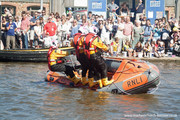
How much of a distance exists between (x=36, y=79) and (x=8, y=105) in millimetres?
3997

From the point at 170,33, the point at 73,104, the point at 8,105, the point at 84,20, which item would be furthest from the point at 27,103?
the point at 170,33

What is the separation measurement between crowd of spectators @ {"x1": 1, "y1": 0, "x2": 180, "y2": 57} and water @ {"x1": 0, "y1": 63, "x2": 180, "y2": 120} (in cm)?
566

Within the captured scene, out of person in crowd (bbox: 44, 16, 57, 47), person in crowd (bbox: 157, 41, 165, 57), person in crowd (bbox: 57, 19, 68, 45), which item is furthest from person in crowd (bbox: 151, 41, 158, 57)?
person in crowd (bbox: 44, 16, 57, 47)

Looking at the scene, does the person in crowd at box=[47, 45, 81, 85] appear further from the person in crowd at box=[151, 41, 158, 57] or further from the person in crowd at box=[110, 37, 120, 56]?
the person in crowd at box=[151, 41, 158, 57]

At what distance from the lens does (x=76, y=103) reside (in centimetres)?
1015

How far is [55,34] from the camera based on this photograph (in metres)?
19.2

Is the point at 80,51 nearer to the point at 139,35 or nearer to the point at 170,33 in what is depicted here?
the point at 139,35

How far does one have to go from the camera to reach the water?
9.02 metres

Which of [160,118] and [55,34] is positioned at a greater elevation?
[55,34]

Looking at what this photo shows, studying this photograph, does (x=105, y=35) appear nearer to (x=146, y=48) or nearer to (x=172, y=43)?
(x=146, y=48)

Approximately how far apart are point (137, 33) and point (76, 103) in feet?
32.9

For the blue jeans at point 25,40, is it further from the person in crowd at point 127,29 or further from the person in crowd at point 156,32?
the person in crowd at point 156,32

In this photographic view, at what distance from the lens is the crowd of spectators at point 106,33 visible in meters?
19.1

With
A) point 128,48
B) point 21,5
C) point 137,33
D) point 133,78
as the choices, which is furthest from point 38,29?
point 21,5
